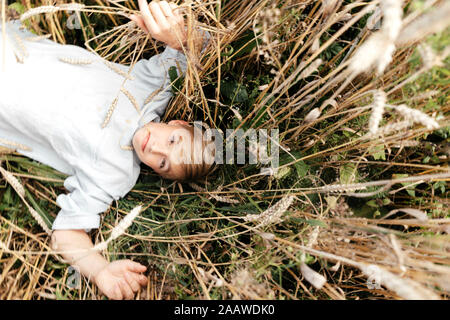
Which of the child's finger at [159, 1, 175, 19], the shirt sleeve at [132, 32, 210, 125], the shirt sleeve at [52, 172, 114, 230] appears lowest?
the shirt sleeve at [52, 172, 114, 230]

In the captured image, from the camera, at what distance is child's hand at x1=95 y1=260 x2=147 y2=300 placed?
1.45 metres

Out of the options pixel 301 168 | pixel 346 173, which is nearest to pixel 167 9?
pixel 301 168

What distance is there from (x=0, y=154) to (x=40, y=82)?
443 millimetres

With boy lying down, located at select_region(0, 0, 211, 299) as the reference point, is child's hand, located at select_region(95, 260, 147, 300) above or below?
below

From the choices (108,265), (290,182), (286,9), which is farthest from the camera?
(290,182)

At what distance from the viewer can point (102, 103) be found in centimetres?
159

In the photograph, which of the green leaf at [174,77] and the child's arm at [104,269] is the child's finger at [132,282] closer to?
the child's arm at [104,269]

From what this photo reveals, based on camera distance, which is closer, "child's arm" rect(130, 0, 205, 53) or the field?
the field

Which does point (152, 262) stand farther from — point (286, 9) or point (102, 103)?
point (286, 9)

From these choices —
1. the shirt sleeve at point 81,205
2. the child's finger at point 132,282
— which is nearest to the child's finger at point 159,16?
the shirt sleeve at point 81,205

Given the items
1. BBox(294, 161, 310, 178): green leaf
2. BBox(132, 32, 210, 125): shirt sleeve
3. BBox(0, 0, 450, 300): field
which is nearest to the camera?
BBox(0, 0, 450, 300): field

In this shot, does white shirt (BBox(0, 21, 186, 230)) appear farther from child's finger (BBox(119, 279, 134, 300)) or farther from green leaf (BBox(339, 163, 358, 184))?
green leaf (BBox(339, 163, 358, 184))

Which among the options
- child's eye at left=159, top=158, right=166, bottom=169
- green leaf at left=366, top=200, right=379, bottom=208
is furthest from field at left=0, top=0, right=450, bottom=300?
child's eye at left=159, top=158, right=166, bottom=169
